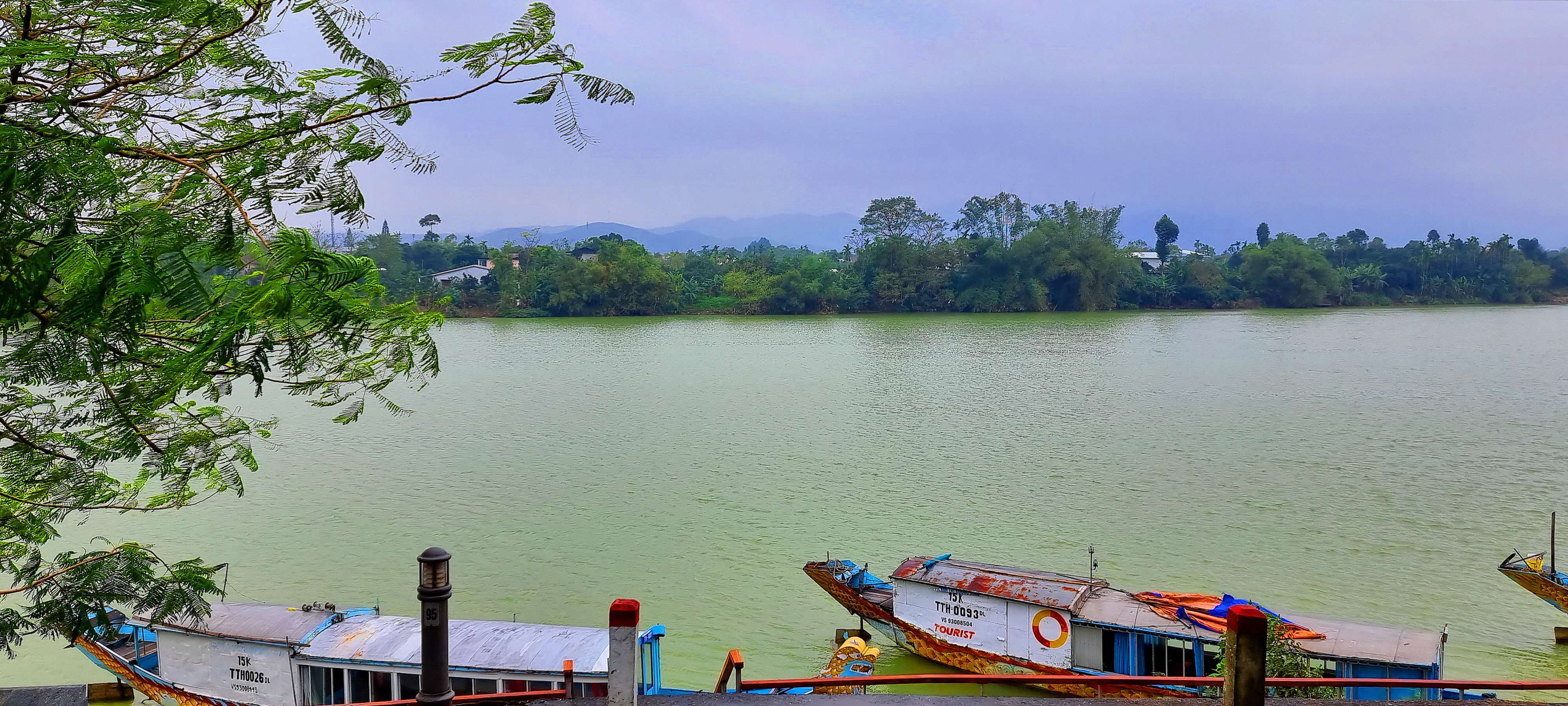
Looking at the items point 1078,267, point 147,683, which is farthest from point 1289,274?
point 147,683

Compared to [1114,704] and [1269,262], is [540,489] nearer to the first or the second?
[1114,704]

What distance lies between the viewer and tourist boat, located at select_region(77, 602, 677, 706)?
6.78 meters

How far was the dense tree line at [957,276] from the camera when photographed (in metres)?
58.5

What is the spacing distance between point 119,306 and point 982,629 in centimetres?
705

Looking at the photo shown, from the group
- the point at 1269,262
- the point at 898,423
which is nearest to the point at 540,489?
the point at 898,423

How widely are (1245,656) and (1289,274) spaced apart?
70.3 meters

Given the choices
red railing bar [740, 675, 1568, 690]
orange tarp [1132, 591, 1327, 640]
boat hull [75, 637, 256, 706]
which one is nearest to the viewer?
red railing bar [740, 675, 1568, 690]

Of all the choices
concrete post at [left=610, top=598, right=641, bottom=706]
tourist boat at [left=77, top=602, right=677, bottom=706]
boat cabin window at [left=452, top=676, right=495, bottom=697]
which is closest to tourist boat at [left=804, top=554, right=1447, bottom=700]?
tourist boat at [left=77, top=602, right=677, bottom=706]

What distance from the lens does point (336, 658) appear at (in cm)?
702

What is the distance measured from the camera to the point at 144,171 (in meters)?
3.34

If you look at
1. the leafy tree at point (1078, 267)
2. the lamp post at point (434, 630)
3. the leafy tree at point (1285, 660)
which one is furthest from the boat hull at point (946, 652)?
the leafy tree at point (1078, 267)

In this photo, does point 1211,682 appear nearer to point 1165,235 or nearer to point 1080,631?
point 1080,631

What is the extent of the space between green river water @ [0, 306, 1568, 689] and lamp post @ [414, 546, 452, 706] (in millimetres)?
5244

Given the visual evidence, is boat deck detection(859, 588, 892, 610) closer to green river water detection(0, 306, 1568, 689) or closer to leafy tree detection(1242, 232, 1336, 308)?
green river water detection(0, 306, 1568, 689)
